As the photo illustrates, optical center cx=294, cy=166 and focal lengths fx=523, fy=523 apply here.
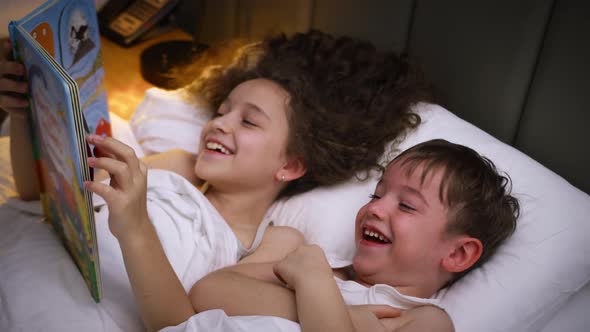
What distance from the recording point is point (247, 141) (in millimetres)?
1164

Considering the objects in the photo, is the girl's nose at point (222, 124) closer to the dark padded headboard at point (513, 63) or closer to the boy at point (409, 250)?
the boy at point (409, 250)

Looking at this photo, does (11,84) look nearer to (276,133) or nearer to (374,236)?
(276,133)

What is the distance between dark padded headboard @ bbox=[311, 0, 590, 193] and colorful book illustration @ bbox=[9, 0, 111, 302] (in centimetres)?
74

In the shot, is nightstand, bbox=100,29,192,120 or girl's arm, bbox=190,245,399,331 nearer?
girl's arm, bbox=190,245,399,331

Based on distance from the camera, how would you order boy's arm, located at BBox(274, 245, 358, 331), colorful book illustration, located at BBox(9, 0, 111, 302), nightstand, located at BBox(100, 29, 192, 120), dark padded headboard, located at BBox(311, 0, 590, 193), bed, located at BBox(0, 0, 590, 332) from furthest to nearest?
1. nightstand, located at BBox(100, 29, 192, 120)
2. dark padded headboard, located at BBox(311, 0, 590, 193)
3. bed, located at BBox(0, 0, 590, 332)
4. boy's arm, located at BBox(274, 245, 358, 331)
5. colorful book illustration, located at BBox(9, 0, 111, 302)

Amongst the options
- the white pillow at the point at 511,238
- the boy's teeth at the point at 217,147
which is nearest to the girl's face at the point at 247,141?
the boy's teeth at the point at 217,147

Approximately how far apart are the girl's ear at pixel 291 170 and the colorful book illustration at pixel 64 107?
1.58 ft

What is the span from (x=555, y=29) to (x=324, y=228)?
2.15 ft

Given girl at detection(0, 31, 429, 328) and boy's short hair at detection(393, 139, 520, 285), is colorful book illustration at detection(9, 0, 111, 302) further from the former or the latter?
boy's short hair at detection(393, 139, 520, 285)

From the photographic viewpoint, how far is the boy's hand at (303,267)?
90cm

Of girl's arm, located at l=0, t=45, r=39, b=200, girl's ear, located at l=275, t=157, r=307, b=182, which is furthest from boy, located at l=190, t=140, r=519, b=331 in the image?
girl's arm, located at l=0, t=45, r=39, b=200

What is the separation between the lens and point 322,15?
155 cm

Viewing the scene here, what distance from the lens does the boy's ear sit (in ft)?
3.21

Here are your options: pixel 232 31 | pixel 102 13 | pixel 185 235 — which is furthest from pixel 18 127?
pixel 102 13
